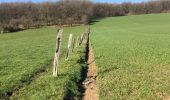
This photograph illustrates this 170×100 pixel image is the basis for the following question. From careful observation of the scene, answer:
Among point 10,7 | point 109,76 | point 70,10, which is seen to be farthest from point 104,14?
point 109,76

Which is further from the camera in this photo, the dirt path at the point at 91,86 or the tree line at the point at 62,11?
the tree line at the point at 62,11

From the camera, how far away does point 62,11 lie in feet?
403

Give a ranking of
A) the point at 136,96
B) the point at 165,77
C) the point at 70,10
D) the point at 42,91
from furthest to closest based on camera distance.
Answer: the point at 70,10
the point at 165,77
the point at 42,91
the point at 136,96

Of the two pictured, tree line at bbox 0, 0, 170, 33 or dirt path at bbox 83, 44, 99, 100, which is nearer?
dirt path at bbox 83, 44, 99, 100

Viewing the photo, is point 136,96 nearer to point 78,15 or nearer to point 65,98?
point 65,98

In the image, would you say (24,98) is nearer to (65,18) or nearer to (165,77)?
(165,77)

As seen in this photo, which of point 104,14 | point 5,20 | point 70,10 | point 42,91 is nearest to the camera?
point 42,91

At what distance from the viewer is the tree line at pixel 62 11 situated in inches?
4230

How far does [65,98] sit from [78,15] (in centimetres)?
10309

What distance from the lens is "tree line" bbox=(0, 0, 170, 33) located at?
10744cm

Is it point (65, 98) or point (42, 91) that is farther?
point (42, 91)

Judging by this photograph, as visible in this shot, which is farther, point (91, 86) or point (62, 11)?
point (62, 11)

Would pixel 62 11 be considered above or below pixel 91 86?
below

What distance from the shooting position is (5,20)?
110750 millimetres
